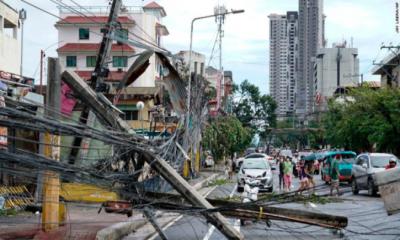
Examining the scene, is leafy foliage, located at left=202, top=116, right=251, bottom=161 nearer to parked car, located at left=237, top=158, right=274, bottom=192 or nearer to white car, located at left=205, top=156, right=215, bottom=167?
white car, located at left=205, top=156, right=215, bottom=167

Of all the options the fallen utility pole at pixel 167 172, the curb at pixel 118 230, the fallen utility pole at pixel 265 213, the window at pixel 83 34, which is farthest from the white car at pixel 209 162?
the fallen utility pole at pixel 265 213

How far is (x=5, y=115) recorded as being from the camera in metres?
8.38

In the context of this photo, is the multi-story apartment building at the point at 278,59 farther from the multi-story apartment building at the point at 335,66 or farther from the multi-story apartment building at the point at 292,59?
the multi-story apartment building at the point at 335,66

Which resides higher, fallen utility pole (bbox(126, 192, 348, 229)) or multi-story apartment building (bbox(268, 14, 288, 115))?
multi-story apartment building (bbox(268, 14, 288, 115))

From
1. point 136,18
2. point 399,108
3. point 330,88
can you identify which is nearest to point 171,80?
point 399,108

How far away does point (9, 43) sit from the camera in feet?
108

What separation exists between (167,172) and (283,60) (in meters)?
156

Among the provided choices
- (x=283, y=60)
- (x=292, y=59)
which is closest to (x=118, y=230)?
(x=283, y=60)

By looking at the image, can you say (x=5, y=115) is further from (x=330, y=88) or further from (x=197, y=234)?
(x=330, y=88)

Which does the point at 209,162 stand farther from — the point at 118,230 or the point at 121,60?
the point at 118,230

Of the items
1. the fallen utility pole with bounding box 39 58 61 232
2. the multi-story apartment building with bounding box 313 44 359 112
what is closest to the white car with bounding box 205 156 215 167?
the fallen utility pole with bounding box 39 58 61 232

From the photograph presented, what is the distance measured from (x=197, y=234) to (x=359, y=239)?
3816mm

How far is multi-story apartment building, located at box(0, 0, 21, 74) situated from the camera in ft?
104

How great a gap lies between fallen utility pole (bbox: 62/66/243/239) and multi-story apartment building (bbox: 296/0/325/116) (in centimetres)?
15082
